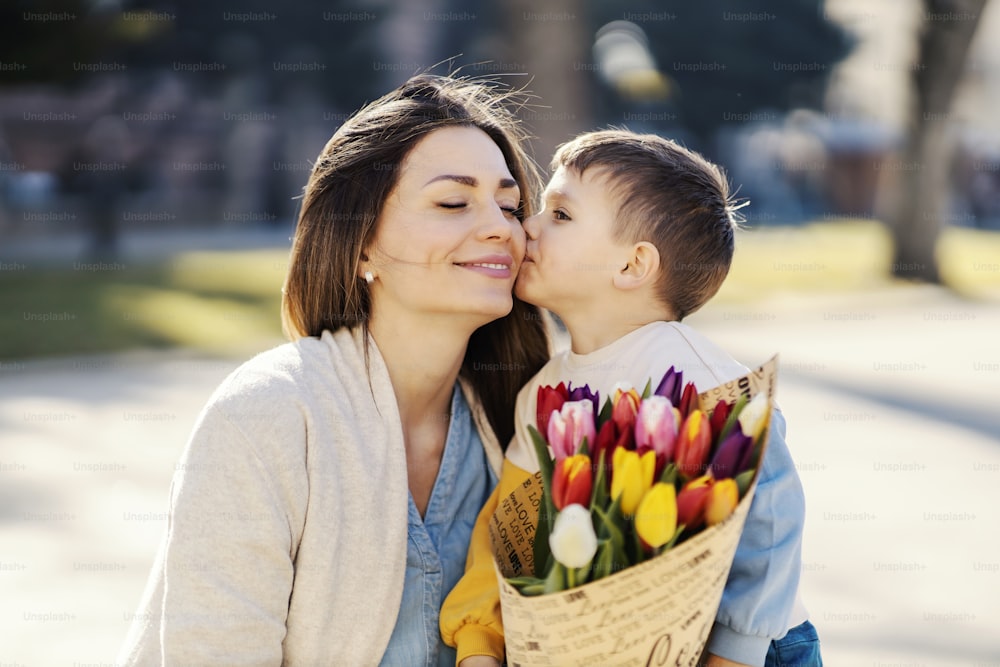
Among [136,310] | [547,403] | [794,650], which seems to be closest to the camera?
[547,403]

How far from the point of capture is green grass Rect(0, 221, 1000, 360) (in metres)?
10.2

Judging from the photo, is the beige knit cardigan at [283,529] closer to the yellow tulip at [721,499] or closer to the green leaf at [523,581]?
the green leaf at [523,581]

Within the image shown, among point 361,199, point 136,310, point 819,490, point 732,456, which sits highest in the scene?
point 361,199

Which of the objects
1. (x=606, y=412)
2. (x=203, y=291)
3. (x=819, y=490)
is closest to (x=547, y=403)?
(x=606, y=412)

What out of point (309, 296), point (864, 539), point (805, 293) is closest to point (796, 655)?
point (309, 296)

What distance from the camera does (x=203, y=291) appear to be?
45.6 feet

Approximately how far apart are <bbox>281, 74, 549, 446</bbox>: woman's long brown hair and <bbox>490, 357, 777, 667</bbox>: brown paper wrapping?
104 cm

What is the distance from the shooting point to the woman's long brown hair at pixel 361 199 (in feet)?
8.70

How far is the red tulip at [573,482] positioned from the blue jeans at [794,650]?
0.84 m

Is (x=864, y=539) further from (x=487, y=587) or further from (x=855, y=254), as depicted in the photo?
(x=855, y=254)

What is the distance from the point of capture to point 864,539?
17.6ft

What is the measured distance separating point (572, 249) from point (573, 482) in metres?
0.99

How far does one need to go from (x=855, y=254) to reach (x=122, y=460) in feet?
59.2

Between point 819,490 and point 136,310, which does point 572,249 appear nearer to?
point 819,490
